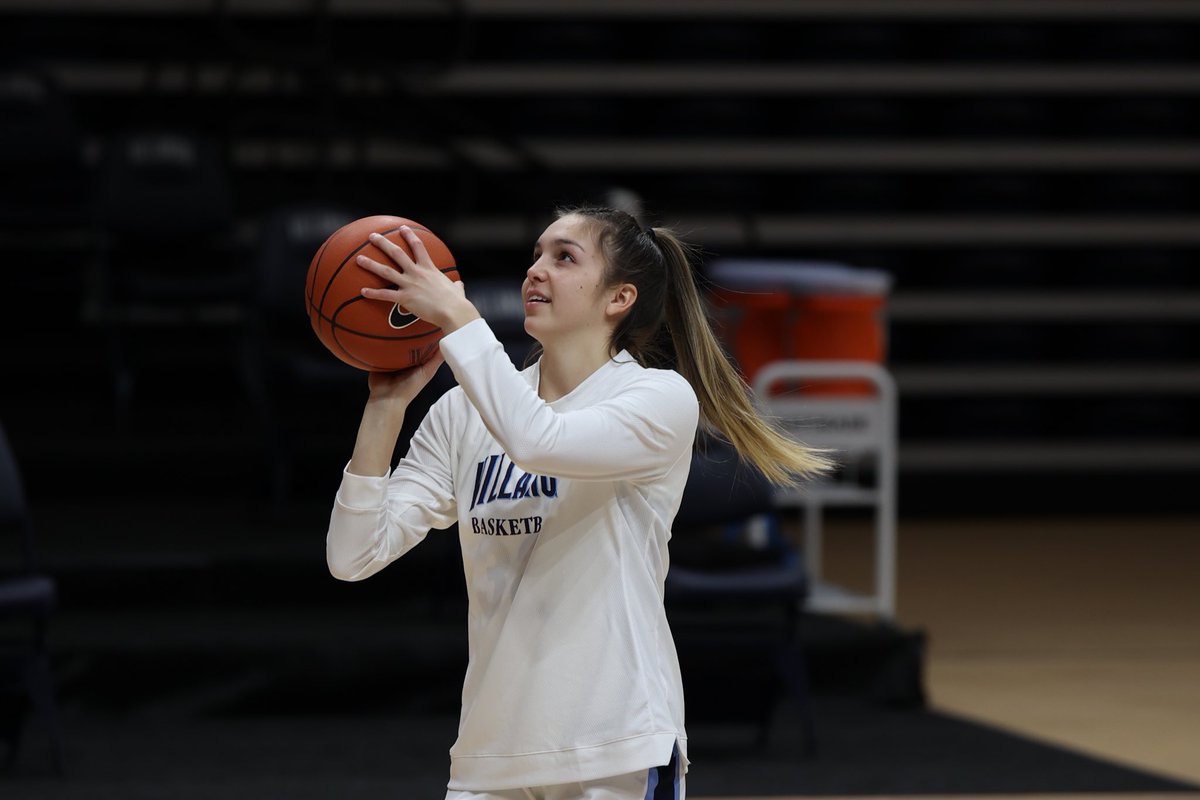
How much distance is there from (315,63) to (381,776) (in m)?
3.95

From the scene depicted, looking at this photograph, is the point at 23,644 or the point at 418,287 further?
the point at 23,644

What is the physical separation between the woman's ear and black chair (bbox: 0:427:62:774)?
86.8 inches

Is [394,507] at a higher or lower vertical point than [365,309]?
lower

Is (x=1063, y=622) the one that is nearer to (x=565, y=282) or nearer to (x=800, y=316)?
(x=800, y=316)

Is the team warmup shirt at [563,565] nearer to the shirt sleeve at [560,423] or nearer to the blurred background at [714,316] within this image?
the shirt sleeve at [560,423]

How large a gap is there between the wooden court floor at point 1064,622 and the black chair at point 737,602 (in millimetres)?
688

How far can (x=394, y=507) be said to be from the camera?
2.07 m

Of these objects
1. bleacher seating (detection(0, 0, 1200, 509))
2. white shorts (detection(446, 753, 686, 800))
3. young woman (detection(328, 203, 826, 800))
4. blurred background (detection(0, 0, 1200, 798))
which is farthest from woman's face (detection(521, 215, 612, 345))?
bleacher seating (detection(0, 0, 1200, 509))

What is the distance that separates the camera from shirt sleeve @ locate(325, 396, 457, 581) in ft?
6.54

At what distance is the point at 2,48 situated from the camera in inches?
301

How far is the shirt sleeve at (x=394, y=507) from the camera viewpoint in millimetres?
1992

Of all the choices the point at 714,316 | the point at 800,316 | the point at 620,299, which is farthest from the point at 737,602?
the point at 620,299

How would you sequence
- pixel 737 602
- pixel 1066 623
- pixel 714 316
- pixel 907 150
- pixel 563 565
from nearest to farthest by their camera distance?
pixel 563 565, pixel 714 316, pixel 737 602, pixel 1066 623, pixel 907 150

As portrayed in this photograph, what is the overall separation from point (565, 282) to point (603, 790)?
0.59m
